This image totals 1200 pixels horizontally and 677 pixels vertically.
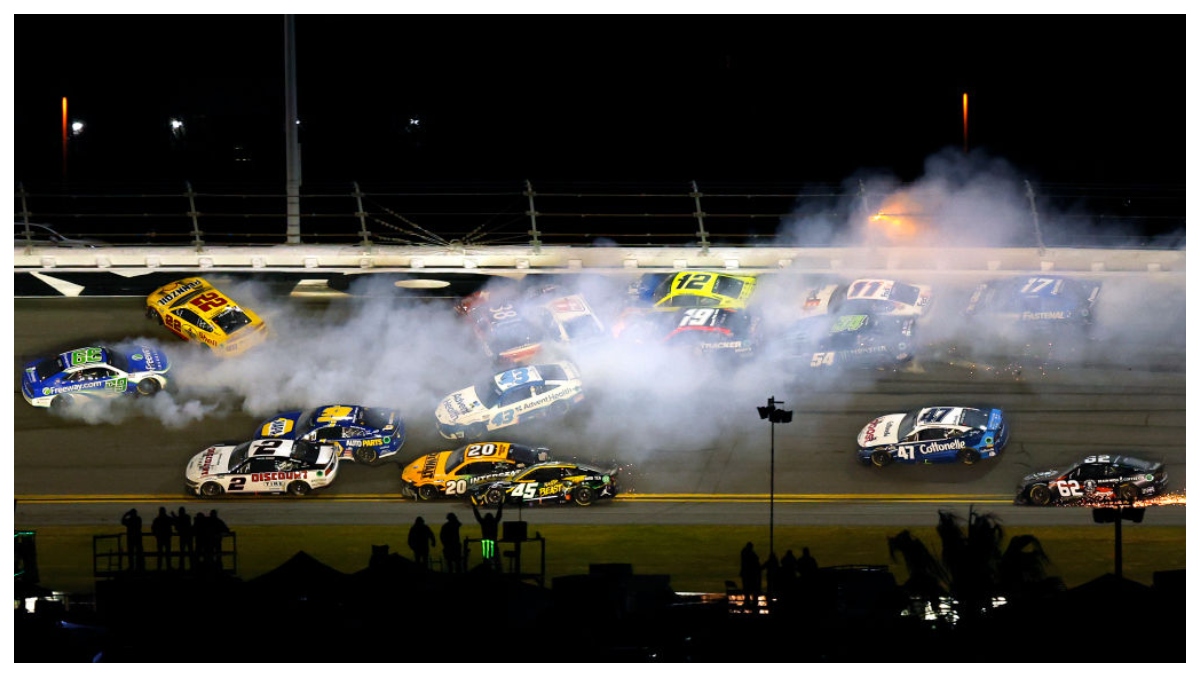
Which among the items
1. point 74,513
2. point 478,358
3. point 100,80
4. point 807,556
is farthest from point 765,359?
point 100,80

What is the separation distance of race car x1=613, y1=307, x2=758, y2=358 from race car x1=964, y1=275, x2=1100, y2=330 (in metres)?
3.56

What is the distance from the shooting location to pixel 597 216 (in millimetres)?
27812

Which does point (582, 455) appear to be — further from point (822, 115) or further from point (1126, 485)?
point (822, 115)

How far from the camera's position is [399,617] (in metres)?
15.5

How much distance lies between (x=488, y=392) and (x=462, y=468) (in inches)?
75.3

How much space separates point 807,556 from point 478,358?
9523 millimetres

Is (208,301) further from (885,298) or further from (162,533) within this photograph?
(885,298)

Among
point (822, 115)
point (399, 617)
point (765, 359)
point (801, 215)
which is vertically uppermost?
point (822, 115)

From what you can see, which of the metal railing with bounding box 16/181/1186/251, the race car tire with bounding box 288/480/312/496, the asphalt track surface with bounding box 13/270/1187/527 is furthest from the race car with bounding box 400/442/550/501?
the metal railing with bounding box 16/181/1186/251

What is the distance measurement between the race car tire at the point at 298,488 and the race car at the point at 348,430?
2.51 ft

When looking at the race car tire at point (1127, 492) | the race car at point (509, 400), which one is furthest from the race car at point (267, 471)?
the race car tire at point (1127, 492)

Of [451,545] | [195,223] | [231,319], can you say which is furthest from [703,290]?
[195,223]

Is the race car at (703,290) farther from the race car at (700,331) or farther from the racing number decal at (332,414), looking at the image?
the racing number decal at (332,414)

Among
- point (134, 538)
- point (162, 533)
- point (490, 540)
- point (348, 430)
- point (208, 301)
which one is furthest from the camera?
point (208, 301)
